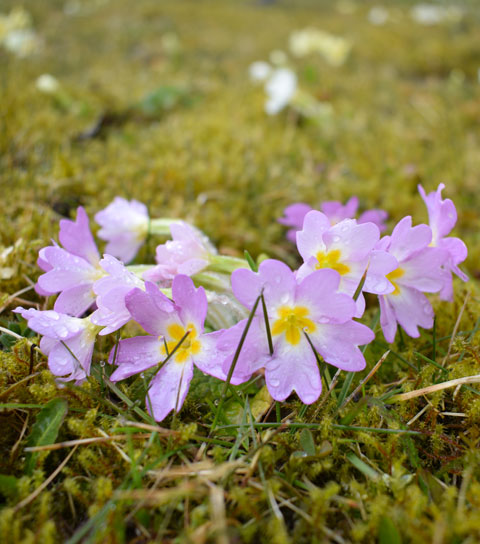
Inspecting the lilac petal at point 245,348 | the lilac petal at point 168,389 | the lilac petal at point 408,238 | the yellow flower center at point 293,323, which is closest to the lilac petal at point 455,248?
the lilac petal at point 408,238

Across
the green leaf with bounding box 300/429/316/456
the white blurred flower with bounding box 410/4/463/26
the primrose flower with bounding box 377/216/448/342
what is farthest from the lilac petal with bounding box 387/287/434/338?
the white blurred flower with bounding box 410/4/463/26

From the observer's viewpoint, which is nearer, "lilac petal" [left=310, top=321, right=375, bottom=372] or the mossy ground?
the mossy ground

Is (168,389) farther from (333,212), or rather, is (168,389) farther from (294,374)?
(333,212)

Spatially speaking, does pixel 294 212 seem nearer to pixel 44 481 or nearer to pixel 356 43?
pixel 44 481

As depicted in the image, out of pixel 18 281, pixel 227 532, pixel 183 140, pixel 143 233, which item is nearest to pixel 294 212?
pixel 143 233

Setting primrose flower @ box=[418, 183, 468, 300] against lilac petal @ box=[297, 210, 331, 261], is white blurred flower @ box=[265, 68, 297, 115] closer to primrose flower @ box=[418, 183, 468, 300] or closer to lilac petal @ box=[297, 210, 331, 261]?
primrose flower @ box=[418, 183, 468, 300]

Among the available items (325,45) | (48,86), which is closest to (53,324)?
(48,86)
